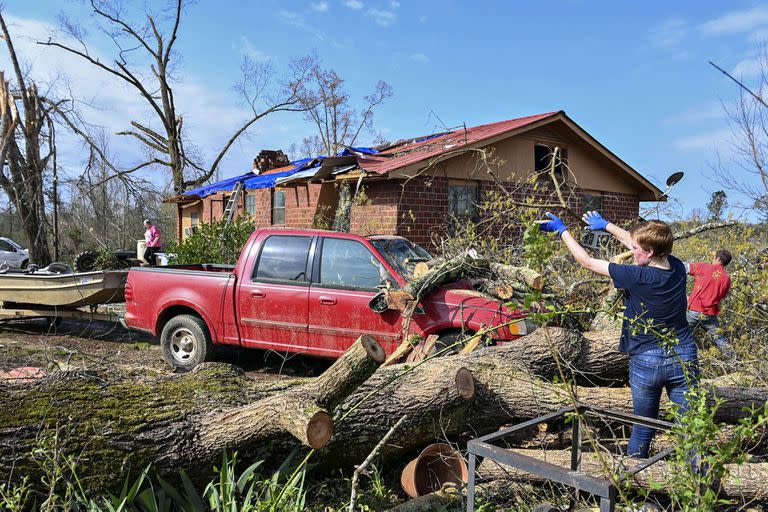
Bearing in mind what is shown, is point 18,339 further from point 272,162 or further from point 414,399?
point 272,162

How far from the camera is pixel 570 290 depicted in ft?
20.8

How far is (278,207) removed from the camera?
16.8m

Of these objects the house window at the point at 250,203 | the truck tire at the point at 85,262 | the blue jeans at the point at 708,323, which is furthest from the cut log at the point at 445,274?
the truck tire at the point at 85,262

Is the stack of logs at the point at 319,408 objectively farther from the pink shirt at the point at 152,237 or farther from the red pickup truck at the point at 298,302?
the pink shirt at the point at 152,237

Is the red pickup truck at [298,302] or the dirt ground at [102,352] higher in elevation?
the red pickup truck at [298,302]

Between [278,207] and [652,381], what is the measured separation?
562 inches

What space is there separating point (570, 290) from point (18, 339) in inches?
346

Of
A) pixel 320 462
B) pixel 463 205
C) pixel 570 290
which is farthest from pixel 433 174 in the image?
pixel 320 462

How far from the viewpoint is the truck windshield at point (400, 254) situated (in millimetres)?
6406

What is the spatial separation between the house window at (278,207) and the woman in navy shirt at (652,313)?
538 inches

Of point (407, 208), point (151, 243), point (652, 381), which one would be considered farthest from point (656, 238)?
point (151, 243)

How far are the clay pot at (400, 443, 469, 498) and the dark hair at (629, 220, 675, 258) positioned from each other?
1874mm

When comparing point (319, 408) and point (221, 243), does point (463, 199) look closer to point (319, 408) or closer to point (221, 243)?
point (221, 243)

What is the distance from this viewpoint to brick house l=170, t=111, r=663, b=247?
1243cm
